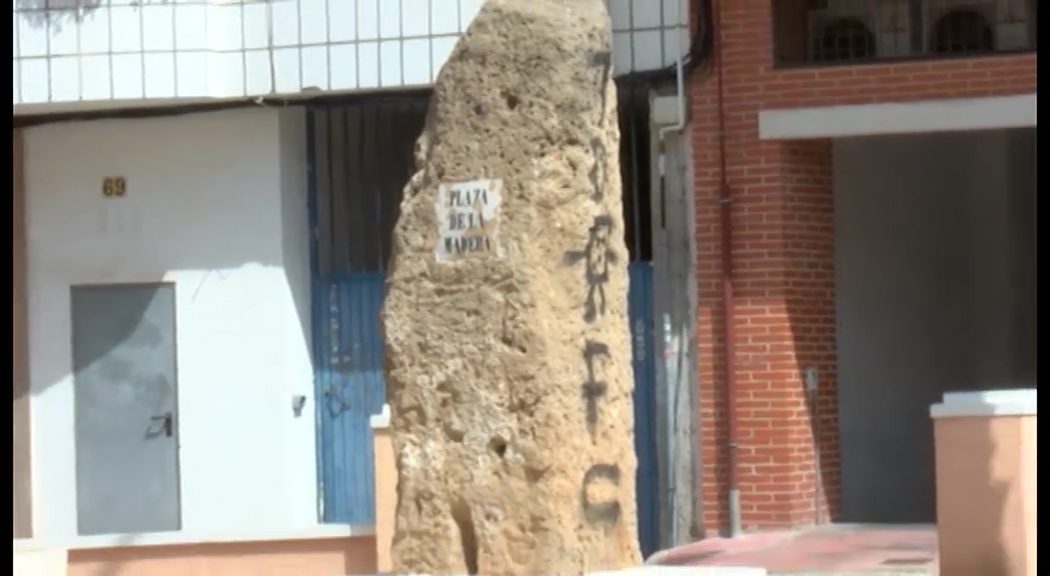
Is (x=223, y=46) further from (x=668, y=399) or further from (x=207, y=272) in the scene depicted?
(x=668, y=399)

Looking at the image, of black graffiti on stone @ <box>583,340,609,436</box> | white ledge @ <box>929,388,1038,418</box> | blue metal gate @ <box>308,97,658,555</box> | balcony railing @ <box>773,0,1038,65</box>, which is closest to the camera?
black graffiti on stone @ <box>583,340,609,436</box>

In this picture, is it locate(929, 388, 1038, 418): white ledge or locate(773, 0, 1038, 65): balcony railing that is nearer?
locate(929, 388, 1038, 418): white ledge

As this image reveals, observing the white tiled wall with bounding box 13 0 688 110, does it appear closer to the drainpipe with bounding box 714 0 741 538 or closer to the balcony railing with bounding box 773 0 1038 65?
the drainpipe with bounding box 714 0 741 538

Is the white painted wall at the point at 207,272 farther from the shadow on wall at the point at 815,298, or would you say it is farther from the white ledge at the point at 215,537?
the shadow on wall at the point at 815,298

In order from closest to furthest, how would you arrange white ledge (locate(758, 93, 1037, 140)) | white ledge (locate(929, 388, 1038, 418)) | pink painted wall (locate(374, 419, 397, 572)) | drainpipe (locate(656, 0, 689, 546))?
white ledge (locate(929, 388, 1038, 418)) → pink painted wall (locate(374, 419, 397, 572)) → white ledge (locate(758, 93, 1037, 140)) → drainpipe (locate(656, 0, 689, 546))

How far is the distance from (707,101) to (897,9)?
1390 millimetres

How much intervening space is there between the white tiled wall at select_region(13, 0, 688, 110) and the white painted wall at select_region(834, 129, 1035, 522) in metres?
3.18

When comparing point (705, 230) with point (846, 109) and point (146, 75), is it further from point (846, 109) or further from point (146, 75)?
point (146, 75)

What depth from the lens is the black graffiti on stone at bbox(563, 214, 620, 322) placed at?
354 inches

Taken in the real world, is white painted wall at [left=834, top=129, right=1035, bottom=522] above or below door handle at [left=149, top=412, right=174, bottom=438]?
above

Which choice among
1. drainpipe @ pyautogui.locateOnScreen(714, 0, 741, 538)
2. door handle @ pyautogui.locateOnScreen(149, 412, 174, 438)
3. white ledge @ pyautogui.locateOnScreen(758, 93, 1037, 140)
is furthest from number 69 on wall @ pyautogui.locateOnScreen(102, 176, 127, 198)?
white ledge @ pyautogui.locateOnScreen(758, 93, 1037, 140)

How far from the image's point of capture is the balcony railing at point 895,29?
46.9 ft

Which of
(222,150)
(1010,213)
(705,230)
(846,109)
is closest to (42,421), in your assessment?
(222,150)

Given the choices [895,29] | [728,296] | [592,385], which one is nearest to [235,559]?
[728,296]
